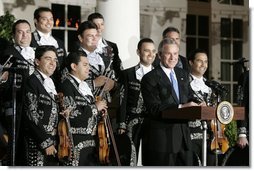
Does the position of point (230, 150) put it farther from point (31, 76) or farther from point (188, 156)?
point (31, 76)

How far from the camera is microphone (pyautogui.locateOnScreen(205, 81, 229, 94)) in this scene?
5.29m

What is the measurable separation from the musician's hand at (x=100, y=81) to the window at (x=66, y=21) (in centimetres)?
44

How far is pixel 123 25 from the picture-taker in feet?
18.1

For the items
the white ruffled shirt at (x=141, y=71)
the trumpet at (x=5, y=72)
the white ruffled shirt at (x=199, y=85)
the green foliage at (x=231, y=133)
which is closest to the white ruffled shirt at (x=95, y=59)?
the white ruffled shirt at (x=141, y=71)

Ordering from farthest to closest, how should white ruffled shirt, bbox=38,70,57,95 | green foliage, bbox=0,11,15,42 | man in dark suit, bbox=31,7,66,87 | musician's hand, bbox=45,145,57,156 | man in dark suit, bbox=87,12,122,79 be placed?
man in dark suit, bbox=87,12,122,79, green foliage, bbox=0,11,15,42, man in dark suit, bbox=31,7,66,87, white ruffled shirt, bbox=38,70,57,95, musician's hand, bbox=45,145,57,156

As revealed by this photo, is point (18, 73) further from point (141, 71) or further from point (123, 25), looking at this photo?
point (123, 25)

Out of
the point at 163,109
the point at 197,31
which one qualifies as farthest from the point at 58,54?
the point at 197,31

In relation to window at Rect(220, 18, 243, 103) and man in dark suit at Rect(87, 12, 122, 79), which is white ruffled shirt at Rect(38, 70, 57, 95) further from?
window at Rect(220, 18, 243, 103)

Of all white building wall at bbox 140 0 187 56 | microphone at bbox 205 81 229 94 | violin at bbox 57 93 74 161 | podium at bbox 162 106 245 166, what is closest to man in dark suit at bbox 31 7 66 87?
violin at bbox 57 93 74 161

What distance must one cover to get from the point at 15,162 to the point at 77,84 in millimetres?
649

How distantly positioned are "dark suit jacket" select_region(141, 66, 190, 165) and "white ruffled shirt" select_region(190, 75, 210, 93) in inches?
10.7

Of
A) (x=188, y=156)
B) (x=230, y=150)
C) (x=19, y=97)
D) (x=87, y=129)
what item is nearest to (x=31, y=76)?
(x=19, y=97)

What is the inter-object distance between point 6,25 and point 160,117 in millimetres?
1325

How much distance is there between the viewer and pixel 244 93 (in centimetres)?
531
